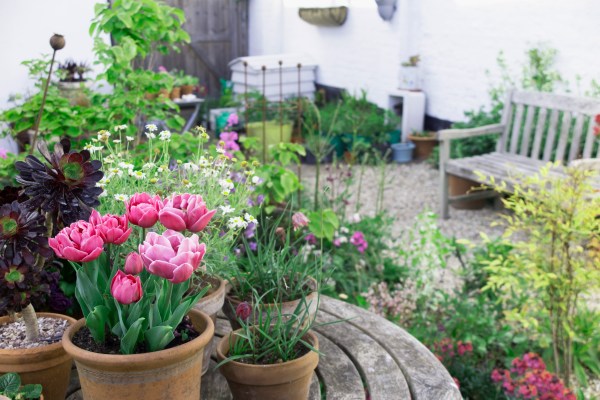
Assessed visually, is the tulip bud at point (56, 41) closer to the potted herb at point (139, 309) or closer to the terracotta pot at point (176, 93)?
the potted herb at point (139, 309)

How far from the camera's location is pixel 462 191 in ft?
21.1

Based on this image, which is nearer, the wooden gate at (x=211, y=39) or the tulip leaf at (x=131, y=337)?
the tulip leaf at (x=131, y=337)

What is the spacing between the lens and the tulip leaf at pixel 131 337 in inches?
57.4

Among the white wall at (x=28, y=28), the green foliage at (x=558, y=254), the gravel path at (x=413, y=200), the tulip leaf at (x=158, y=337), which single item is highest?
the white wall at (x=28, y=28)

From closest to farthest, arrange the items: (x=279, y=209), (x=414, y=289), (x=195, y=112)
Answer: (x=279, y=209) < (x=414, y=289) < (x=195, y=112)

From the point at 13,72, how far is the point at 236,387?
4.96 metres

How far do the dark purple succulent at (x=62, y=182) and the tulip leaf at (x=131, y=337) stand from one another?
1.17 ft

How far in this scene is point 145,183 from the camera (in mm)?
2107

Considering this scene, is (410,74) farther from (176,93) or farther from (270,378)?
(270,378)

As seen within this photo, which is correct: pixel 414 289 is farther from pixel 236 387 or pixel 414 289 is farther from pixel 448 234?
pixel 236 387

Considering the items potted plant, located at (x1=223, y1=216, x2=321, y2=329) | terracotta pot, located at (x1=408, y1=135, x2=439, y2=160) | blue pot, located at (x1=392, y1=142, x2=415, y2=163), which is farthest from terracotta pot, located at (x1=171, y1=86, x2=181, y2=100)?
potted plant, located at (x1=223, y1=216, x2=321, y2=329)

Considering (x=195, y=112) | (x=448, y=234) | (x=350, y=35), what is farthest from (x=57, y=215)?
(x=350, y=35)

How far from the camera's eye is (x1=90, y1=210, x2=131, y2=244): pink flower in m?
1.52

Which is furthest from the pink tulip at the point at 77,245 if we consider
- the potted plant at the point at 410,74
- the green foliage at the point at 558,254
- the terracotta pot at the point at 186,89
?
the terracotta pot at the point at 186,89
